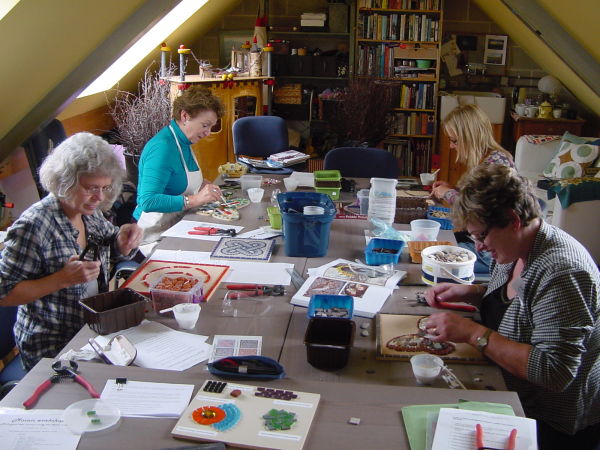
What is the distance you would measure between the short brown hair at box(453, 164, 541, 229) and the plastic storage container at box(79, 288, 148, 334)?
983 mm

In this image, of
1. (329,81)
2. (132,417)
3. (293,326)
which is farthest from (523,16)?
(132,417)

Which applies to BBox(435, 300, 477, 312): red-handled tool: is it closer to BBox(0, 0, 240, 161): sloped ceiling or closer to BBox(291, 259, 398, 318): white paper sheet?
BBox(291, 259, 398, 318): white paper sheet

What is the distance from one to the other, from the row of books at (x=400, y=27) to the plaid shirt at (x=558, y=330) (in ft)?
15.4

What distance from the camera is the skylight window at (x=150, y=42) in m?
5.27

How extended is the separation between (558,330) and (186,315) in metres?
1.00

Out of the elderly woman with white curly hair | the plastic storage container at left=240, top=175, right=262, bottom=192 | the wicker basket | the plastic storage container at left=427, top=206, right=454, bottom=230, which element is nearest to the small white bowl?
the plastic storage container at left=240, top=175, right=262, bottom=192

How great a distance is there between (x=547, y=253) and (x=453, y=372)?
40 centimetres

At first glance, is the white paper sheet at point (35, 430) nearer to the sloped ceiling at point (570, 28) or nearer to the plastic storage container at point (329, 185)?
the plastic storage container at point (329, 185)

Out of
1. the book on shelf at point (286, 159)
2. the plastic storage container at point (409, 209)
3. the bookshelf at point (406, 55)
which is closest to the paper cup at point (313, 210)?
the plastic storage container at point (409, 209)

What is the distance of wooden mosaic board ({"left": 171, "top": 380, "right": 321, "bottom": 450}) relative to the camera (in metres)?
1.27

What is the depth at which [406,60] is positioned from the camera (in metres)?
6.06

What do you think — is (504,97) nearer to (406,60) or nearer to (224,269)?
(406,60)

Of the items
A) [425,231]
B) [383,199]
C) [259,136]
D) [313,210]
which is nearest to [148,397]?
[313,210]

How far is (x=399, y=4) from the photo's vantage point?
5.84 meters
